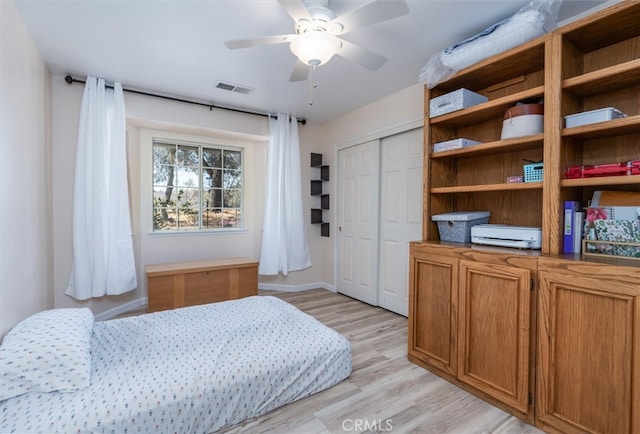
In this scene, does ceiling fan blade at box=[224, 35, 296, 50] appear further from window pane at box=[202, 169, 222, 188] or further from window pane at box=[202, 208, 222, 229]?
window pane at box=[202, 208, 222, 229]

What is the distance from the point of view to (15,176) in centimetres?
188

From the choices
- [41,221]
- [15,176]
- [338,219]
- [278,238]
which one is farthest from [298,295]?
[15,176]

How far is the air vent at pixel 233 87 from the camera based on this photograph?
9.96 feet

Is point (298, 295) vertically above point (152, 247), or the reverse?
point (152, 247)

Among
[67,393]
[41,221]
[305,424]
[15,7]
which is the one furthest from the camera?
[41,221]

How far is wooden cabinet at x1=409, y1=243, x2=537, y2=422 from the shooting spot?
5.45ft

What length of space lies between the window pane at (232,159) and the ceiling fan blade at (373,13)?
2875 mm

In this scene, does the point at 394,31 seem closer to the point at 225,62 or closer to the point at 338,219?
the point at 225,62

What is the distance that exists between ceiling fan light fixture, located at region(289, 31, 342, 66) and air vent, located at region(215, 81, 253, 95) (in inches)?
59.3

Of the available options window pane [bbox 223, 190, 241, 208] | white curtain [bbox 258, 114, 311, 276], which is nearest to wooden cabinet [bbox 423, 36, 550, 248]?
white curtain [bbox 258, 114, 311, 276]

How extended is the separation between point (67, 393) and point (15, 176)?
54.4 inches

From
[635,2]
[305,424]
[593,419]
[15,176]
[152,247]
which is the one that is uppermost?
[635,2]

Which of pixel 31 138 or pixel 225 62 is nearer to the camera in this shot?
pixel 31 138

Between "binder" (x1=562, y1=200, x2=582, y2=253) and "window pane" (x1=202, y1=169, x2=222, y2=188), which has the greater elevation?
"window pane" (x1=202, y1=169, x2=222, y2=188)
